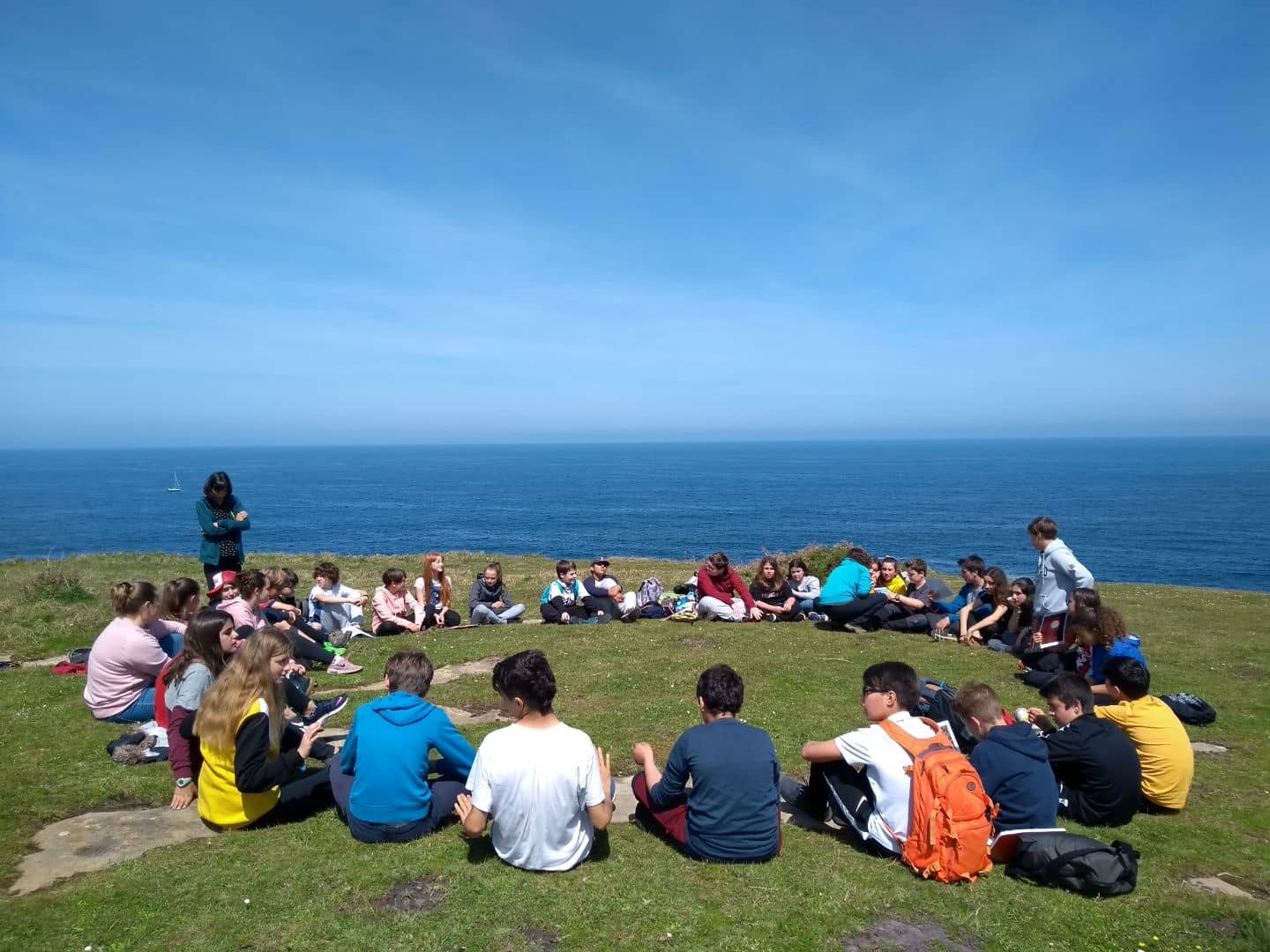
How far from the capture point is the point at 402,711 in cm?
629

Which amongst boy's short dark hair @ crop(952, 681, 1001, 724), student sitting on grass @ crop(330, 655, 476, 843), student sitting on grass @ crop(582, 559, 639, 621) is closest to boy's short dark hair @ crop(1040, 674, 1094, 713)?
boy's short dark hair @ crop(952, 681, 1001, 724)

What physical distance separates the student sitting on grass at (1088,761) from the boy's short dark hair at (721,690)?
3.06 metres

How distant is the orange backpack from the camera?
19.1ft

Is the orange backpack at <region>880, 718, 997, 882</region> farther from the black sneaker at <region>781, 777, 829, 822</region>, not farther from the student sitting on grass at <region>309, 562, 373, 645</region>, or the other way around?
the student sitting on grass at <region>309, 562, 373, 645</region>

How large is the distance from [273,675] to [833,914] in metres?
4.81

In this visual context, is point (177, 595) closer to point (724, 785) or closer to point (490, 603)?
point (490, 603)

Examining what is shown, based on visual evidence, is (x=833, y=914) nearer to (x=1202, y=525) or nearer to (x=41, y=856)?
(x=41, y=856)

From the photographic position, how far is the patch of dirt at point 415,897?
209 inches

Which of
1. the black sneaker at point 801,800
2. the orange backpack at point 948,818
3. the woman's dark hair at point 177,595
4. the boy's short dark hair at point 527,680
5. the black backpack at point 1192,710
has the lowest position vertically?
the black backpack at point 1192,710

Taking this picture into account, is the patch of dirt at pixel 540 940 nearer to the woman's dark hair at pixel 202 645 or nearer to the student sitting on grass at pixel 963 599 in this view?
the woman's dark hair at pixel 202 645

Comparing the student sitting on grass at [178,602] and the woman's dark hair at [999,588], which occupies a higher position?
A: the student sitting on grass at [178,602]

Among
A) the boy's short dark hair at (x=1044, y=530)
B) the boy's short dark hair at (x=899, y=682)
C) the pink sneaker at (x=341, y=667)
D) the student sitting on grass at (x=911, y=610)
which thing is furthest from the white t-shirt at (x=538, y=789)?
the student sitting on grass at (x=911, y=610)

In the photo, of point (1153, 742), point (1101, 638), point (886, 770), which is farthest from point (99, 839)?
point (1101, 638)

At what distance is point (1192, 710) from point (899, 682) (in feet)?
22.9
